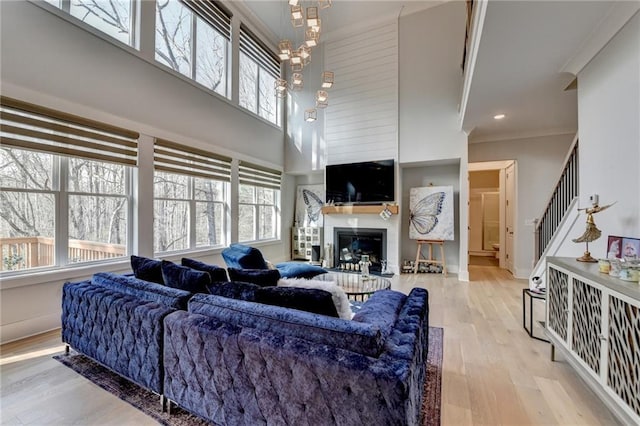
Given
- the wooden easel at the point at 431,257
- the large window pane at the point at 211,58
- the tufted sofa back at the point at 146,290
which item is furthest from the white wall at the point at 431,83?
the tufted sofa back at the point at 146,290

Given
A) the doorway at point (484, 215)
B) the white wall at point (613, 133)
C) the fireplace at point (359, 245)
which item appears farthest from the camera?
the doorway at point (484, 215)

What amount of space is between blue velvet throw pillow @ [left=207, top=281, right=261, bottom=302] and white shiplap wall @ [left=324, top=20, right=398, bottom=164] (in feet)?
16.0

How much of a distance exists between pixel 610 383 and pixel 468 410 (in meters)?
0.83

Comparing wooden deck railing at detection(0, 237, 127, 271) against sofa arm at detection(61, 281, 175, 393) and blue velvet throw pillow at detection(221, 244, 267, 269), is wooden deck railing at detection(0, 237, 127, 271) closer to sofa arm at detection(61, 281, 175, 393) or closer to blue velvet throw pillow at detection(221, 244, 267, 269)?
sofa arm at detection(61, 281, 175, 393)

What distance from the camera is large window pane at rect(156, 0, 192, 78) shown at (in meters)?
4.21

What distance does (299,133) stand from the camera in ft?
22.9

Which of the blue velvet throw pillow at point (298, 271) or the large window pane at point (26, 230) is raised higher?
the large window pane at point (26, 230)

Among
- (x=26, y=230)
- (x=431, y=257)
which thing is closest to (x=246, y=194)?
(x=26, y=230)

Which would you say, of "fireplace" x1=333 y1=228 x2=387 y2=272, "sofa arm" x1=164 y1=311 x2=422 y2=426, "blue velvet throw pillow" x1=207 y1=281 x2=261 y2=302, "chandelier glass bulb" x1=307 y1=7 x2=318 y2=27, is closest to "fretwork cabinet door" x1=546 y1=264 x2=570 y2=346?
"sofa arm" x1=164 y1=311 x2=422 y2=426

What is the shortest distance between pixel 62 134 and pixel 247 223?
345 cm

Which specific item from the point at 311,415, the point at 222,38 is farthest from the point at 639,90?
the point at 222,38

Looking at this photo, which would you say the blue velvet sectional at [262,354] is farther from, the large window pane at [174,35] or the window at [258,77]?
the window at [258,77]

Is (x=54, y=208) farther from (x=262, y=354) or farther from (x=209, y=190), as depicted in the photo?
(x=262, y=354)

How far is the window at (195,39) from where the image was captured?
4.29m
